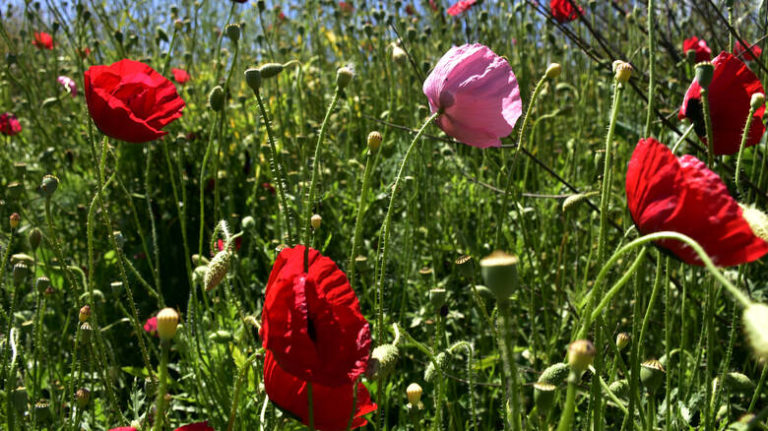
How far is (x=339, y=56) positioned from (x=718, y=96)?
2.93m

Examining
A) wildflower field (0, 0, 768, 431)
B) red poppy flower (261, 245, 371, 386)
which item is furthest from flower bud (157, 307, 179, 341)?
red poppy flower (261, 245, 371, 386)

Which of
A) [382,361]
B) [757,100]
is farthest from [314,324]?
[757,100]

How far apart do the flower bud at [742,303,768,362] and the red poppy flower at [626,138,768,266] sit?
15 cm

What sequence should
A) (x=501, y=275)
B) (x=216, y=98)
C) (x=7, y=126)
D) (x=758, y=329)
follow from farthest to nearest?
1. (x=7, y=126)
2. (x=216, y=98)
3. (x=501, y=275)
4. (x=758, y=329)

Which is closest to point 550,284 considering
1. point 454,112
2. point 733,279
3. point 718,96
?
point 733,279

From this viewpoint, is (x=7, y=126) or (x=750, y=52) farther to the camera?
(x=7, y=126)

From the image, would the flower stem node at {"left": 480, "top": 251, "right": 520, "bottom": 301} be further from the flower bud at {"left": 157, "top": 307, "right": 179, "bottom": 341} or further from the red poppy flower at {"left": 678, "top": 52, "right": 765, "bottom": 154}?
the red poppy flower at {"left": 678, "top": 52, "right": 765, "bottom": 154}

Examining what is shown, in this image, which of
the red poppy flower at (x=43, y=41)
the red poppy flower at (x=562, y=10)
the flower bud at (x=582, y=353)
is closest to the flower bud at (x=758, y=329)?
the flower bud at (x=582, y=353)

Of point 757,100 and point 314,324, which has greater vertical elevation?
point 757,100

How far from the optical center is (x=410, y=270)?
187 centimetres

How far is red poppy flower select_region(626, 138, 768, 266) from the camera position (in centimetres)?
60

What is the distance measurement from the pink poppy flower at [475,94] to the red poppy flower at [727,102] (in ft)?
0.97

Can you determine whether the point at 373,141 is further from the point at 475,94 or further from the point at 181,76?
the point at 181,76

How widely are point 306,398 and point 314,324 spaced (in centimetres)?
12
